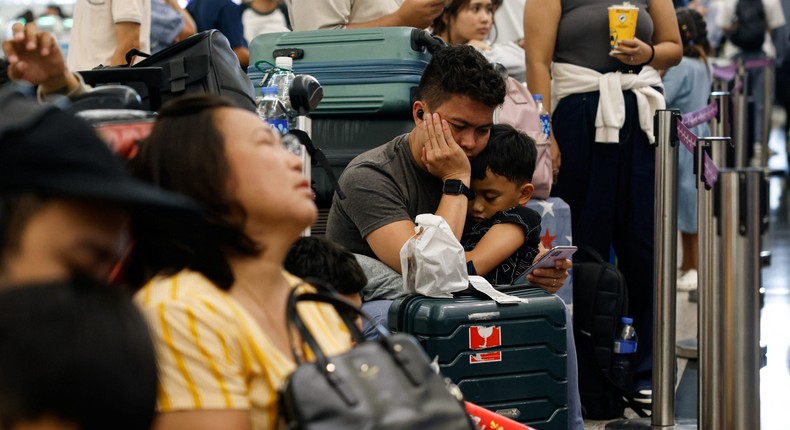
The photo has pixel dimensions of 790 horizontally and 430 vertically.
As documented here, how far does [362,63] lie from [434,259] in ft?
4.28

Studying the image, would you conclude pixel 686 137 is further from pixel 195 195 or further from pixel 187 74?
pixel 195 195

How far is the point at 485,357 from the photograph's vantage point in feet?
9.73

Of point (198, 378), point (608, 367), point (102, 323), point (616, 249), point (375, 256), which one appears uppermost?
point (102, 323)

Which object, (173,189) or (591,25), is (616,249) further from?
(173,189)

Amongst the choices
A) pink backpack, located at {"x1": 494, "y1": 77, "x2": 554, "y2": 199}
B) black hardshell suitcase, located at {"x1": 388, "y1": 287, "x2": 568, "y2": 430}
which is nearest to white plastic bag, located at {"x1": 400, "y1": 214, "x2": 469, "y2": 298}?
black hardshell suitcase, located at {"x1": 388, "y1": 287, "x2": 568, "y2": 430}

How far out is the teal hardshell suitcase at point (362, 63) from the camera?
3.95m

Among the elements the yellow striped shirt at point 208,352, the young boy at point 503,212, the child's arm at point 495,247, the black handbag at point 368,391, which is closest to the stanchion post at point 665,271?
the young boy at point 503,212

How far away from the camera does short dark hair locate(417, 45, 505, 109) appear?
10.9 ft

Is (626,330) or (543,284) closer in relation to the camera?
(543,284)

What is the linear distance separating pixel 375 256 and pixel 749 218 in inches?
43.2

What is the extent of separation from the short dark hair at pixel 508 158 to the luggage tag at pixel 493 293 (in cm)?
47

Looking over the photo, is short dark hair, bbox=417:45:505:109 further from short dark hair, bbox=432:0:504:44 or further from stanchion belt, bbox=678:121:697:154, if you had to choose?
short dark hair, bbox=432:0:504:44

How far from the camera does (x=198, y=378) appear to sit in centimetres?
156

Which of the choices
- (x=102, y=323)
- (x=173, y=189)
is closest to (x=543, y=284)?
(x=173, y=189)
